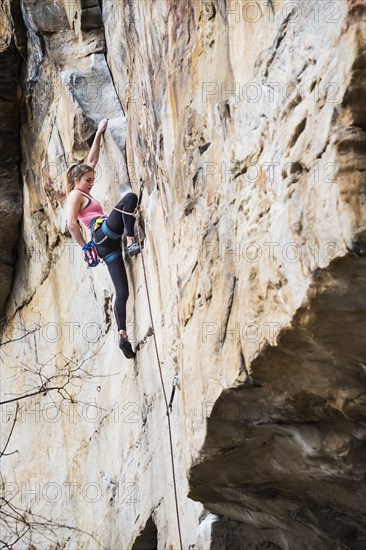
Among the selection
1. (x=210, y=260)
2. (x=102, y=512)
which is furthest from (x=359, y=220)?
(x=102, y=512)

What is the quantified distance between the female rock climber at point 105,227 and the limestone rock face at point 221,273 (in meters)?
0.12

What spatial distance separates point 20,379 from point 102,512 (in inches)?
104

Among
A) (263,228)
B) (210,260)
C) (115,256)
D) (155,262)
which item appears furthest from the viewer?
(115,256)

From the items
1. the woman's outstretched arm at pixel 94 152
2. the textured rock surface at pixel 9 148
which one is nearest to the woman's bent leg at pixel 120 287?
the woman's outstretched arm at pixel 94 152

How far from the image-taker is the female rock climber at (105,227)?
24.6 ft

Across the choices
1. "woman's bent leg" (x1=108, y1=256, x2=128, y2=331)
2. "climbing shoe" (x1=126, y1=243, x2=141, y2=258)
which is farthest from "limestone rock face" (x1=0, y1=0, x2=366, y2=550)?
"climbing shoe" (x1=126, y1=243, x2=141, y2=258)

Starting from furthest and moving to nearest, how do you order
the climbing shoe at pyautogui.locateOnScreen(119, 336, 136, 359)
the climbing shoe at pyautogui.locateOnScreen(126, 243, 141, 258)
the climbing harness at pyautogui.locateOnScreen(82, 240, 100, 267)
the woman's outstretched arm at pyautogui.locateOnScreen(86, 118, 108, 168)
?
the woman's outstretched arm at pyautogui.locateOnScreen(86, 118, 108, 168) < the climbing harness at pyautogui.locateOnScreen(82, 240, 100, 267) < the climbing shoe at pyautogui.locateOnScreen(119, 336, 136, 359) < the climbing shoe at pyautogui.locateOnScreen(126, 243, 141, 258)

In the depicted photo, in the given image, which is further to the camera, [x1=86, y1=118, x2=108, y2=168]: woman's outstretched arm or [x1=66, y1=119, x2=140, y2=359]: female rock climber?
[x1=86, y1=118, x2=108, y2=168]: woman's outstretched arm

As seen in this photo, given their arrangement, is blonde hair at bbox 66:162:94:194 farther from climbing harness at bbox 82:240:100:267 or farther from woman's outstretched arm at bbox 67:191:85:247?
climbing harness at bbox 82:240:100:267

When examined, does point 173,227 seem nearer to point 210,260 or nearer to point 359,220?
point 210,260

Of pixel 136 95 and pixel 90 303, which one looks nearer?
pixel 136 95

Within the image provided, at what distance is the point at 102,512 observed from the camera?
8141mm

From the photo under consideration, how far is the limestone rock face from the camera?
12.9ft

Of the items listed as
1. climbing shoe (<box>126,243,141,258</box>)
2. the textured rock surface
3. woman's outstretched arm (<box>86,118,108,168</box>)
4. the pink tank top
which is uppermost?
the textured rock surface
